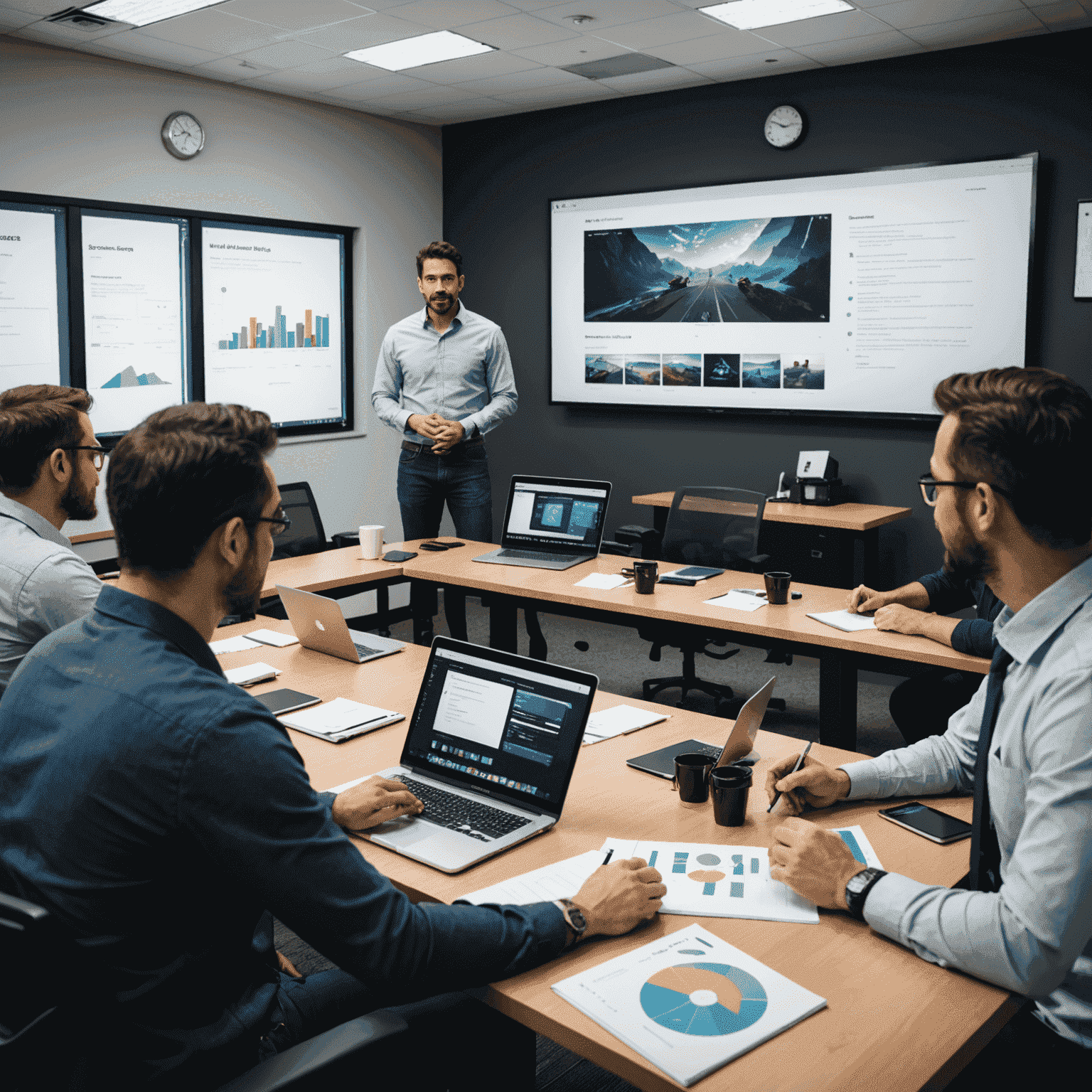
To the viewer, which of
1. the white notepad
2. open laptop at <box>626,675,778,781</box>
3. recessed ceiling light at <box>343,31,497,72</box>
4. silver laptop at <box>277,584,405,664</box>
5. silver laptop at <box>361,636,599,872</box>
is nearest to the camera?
silver laptop at <box>361,636,599,872</box>

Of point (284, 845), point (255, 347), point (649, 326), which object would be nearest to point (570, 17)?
point (649, 326)

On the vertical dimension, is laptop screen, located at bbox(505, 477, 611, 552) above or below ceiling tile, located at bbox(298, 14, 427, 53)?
below

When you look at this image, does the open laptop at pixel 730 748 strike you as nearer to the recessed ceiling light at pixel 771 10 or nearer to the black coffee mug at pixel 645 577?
the black coffee mug at pixel 645 577

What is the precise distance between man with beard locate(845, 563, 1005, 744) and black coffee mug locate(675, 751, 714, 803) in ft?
3.60

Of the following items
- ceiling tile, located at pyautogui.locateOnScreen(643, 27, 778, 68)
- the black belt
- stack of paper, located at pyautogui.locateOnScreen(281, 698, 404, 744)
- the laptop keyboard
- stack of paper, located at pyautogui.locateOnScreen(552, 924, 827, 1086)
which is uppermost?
ceiling tile, located at pyautogui.locateOnScreen(643, 27, 778, 68)

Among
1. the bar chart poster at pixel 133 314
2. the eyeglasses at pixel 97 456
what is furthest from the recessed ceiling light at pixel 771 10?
the eyeglasses at pixel 97 456

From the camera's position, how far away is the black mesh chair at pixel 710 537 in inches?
166

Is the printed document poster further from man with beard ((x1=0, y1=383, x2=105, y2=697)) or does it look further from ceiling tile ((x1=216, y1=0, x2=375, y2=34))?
man with beard ((x1=0, y1=383, x2=105, y2=697))

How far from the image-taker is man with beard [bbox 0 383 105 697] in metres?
2.07

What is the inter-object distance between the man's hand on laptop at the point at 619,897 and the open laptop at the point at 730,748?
1.19 ft

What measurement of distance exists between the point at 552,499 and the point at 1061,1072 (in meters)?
2.91

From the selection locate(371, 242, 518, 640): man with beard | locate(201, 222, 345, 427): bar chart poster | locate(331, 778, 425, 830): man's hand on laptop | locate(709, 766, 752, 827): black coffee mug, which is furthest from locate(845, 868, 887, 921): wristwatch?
locate(201, 222, 345, 427): bar chart poster

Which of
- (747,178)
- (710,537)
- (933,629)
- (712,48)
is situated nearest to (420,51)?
(712,48)

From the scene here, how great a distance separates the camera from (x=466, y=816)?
5.65 feet
